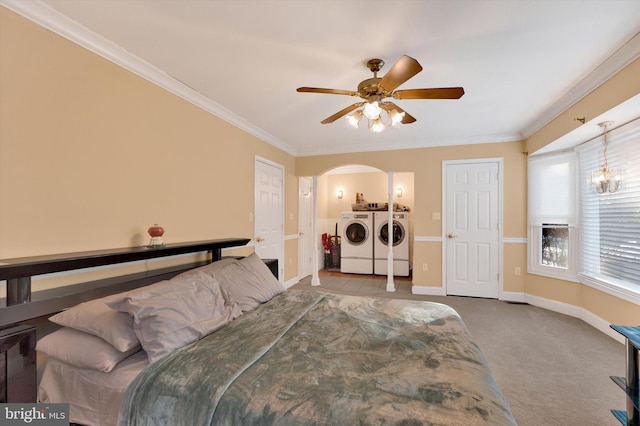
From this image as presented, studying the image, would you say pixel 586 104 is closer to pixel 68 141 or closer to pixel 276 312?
pixel 276 312

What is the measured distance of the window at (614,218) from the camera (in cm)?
261

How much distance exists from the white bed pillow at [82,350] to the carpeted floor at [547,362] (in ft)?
7.72

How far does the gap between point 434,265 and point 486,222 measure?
1.03 m

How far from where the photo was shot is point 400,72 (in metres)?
1.71

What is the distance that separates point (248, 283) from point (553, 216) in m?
4.10

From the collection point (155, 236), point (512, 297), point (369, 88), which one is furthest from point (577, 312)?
point (155, 236)

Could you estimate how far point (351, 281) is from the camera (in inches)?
209

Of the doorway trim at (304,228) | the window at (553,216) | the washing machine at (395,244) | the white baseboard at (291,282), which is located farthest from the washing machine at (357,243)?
the window at (553,216)

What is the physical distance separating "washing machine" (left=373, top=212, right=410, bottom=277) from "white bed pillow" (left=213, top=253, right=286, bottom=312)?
370 cm

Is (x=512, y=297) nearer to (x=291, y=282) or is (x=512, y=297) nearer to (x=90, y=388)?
(x=291, y=282)

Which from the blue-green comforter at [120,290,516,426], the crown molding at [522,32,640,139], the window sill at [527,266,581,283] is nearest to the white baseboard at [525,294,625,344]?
the window sill at [527,266,581,283]

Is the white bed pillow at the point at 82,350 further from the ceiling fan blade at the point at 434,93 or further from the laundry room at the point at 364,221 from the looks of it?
the laundry room at the point at 364,221

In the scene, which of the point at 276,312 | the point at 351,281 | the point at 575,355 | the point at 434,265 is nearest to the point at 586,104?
the point at 575,355

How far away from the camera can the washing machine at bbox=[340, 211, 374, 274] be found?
582cm
